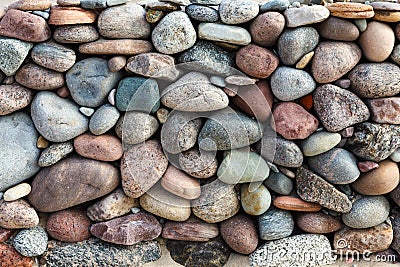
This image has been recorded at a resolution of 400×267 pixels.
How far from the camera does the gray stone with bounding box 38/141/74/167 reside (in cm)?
289

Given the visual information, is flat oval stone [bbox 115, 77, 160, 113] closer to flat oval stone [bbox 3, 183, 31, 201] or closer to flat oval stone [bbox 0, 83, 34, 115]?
flat oval stone [bbox 0, 83, 34, 115]

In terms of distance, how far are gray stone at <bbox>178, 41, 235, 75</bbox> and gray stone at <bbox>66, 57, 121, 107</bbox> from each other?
1.53 ft

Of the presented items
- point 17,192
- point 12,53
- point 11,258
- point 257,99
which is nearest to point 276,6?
point 257,99

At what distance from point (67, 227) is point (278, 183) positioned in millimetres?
1400

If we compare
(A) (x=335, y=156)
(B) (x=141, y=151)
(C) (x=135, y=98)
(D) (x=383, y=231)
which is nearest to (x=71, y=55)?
(C) (x=135, y=98)

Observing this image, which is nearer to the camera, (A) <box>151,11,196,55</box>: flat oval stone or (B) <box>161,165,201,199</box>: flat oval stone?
(A) <box>151,11,196,55</box>: flat oval stone

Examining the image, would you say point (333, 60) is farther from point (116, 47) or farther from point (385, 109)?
point (116, 47)

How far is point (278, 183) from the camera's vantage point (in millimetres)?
3002

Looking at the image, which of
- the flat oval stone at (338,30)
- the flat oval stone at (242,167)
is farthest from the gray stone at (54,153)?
the flat oval stone at (338,30)

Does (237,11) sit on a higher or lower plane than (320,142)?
higher

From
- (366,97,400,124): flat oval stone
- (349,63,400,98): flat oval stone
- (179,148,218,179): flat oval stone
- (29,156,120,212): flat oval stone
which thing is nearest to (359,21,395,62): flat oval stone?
(349,63,400,98): flat oval stone

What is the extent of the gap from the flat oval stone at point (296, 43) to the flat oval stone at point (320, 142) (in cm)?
49

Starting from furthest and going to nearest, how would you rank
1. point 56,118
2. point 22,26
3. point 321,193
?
point 321,193
point 56,118
point 22,26

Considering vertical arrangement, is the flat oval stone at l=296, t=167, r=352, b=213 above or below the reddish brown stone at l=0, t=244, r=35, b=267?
above
